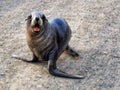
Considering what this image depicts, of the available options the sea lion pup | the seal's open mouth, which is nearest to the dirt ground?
the sea lion pup

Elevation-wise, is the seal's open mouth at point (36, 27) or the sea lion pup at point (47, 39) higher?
the seal's open mouth at point (36, 27)

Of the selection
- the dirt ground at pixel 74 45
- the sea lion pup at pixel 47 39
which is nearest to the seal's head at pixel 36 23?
the sea lion pup at pixel 47 39

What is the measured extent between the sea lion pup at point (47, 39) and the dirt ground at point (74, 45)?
136 millimetres

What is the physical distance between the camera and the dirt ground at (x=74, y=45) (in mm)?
4012

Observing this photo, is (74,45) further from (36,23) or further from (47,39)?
(36,23)

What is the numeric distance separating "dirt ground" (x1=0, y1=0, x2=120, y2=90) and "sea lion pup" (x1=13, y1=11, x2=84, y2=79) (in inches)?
5.4

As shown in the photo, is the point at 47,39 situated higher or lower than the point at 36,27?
lower

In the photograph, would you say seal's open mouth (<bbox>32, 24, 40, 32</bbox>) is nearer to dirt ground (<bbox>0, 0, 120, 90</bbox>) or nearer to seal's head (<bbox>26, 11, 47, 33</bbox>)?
seal's head (<bbox>26, 11, 47, 33</bbox>)

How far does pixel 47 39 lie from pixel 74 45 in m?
0.92

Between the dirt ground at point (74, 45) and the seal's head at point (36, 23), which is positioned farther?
the dirt ground at point (74, 45)

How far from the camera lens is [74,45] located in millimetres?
4867

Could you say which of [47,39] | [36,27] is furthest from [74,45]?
[36,27]

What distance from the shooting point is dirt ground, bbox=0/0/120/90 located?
4012mm

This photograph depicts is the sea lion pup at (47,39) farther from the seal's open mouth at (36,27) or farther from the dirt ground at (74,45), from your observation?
the dirt ground at (74,45)
